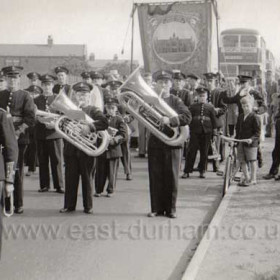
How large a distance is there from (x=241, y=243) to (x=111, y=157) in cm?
365

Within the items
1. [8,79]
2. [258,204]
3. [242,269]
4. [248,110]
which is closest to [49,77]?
[8,79]

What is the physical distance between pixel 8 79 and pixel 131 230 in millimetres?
2844

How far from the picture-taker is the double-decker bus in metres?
24.8

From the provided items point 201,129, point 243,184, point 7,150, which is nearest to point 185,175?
point 201,129

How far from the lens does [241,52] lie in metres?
25.0

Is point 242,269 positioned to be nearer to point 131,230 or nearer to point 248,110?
point 131,230

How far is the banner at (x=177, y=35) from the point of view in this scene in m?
15.9

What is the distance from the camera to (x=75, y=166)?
7.58 metres

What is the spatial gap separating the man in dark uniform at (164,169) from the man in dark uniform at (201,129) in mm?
3530

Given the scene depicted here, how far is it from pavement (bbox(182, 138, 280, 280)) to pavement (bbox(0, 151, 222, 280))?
0.22m

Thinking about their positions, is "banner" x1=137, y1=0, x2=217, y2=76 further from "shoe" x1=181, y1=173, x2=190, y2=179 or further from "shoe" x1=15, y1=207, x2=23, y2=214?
"shoe" x1=15, y1=207, x2=23, y2=214

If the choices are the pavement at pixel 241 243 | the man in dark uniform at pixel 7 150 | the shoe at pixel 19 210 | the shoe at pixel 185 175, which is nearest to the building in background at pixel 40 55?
the shoe at pixel 185 175

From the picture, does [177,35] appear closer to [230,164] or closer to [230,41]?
[230,164]

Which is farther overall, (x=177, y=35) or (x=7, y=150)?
(x=177, y=35)
